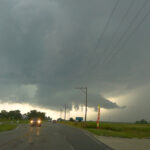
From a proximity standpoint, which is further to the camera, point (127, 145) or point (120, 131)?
point (120, 131)

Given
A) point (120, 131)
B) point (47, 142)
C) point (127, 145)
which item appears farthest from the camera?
point (120, 131)

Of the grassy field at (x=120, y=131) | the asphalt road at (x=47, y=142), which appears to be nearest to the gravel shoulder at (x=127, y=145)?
the asphalt road at (x=47, y=142)

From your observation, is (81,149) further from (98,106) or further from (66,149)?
(98,106)

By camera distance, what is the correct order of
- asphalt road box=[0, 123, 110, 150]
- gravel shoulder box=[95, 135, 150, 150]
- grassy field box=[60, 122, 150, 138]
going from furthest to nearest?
→ grassy field box=[60, 122, 150, 138]
gravel shoulder box=[95, 135, 150, 150]
asphalt road box=[0, 123, 110, 150]

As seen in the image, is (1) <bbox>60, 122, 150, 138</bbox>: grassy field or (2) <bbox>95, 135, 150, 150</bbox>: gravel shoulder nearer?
(2) <bbox>95, 135, 150, 150</bbox>: gravel shoulder

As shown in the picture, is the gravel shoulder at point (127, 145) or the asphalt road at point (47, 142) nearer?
the asphalt road at point (47, 142)

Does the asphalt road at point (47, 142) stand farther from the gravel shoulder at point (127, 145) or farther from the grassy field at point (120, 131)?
the grassy field at point (120, 131)

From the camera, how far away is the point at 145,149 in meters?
14.7

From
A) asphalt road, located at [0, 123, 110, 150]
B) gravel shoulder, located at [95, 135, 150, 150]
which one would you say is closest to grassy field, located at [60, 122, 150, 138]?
gravel shoulder, located at [95, 135, 150, 150]

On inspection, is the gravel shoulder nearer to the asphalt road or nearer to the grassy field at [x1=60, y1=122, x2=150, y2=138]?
the asphalt road

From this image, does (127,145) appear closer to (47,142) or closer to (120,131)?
(47,142)

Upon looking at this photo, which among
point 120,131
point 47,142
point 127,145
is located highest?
point 120,131

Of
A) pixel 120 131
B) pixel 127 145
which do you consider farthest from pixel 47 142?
pixel 120 131

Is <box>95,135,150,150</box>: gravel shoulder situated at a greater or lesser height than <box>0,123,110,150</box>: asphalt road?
lesser
